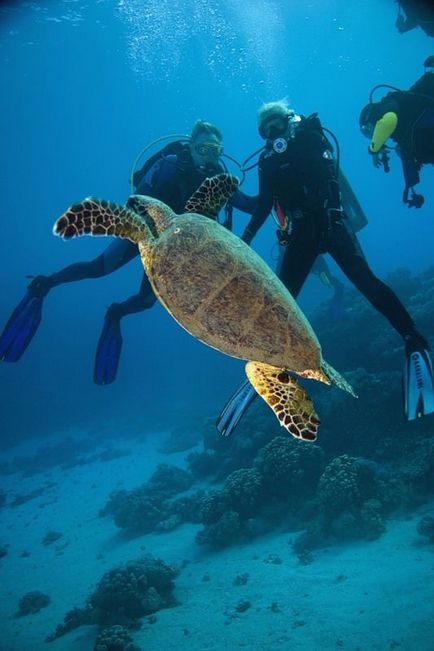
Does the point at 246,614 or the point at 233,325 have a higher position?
the point at 233,325

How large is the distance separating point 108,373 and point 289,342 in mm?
4192

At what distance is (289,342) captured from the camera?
2.67 m

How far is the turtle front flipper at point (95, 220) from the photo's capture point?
2.81 m

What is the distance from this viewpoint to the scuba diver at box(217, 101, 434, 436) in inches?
157

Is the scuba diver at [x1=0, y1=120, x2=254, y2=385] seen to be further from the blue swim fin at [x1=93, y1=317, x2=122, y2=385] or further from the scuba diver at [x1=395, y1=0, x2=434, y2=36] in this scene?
the scuba diver at [x1=395, y1=0, x2=434, y2=36]

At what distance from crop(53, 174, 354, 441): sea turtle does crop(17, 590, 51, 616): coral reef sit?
28.3 ft

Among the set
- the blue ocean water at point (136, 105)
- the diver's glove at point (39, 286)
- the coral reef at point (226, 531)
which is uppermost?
the blue ocean water at point (136, 105)

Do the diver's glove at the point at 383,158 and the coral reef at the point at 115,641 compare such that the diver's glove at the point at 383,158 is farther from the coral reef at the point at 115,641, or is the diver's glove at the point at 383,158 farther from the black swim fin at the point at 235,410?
the coral reef at the point at 115,641

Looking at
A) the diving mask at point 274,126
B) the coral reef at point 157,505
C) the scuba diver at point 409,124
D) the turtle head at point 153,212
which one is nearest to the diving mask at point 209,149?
the diving mask at point 274,126

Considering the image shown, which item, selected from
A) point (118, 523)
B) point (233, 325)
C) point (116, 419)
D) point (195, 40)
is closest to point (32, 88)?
point (195, 40)

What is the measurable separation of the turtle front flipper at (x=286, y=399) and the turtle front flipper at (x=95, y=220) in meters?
1.64

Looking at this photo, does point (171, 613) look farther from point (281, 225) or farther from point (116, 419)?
point (116, 419)

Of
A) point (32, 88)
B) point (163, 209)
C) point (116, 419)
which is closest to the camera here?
point (163, 209)

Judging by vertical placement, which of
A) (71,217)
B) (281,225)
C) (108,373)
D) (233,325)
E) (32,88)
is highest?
(32,88)
